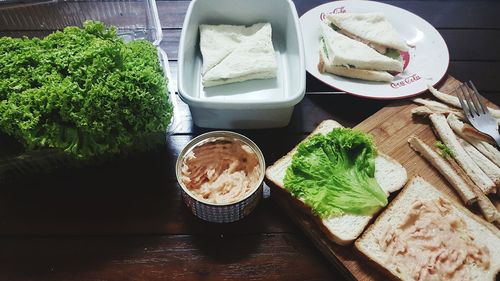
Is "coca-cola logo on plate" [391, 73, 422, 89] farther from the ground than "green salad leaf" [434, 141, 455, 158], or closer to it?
farther from the ground

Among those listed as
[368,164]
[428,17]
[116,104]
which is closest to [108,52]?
[116,104]

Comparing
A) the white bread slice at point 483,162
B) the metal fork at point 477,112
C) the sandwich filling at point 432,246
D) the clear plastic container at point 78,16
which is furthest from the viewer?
the clear plastic container at point 78,16

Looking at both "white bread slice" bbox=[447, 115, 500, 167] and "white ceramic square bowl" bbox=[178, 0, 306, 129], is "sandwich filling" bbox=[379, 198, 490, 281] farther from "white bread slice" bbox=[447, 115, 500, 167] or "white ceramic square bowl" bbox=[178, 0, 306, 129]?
"white ceramic square bowl" bbox=[178, 0, 306, 129]

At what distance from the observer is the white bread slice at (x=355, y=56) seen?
75.9 inches

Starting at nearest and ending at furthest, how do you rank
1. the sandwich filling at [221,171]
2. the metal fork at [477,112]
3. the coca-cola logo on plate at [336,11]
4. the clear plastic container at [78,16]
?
the sandwich filling at [221,171], the metal fork at [477,112], the clear plastic container at [78,16], the coca-cola logo on plate at [336,11]

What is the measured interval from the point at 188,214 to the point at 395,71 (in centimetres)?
117

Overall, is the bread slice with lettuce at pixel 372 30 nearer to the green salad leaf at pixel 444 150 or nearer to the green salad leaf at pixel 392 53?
the green salad leaf at pixel 392 53

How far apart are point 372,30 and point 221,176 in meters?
1.12

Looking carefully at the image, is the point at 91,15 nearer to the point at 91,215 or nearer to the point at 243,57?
the point at 243,57

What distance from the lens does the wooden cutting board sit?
1422mm

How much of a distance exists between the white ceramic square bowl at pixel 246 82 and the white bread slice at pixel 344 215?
207mm

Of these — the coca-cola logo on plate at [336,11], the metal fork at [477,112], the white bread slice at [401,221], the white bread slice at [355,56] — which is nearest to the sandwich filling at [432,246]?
the white bread slice at [401,221]

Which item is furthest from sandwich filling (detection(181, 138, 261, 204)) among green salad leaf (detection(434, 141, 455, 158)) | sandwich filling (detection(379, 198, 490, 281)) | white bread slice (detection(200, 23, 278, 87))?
green salad leaf (detection(434, 141, 455, 158))

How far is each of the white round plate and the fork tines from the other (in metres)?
0.13
